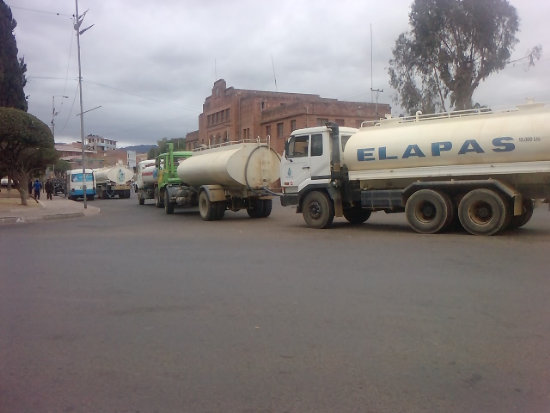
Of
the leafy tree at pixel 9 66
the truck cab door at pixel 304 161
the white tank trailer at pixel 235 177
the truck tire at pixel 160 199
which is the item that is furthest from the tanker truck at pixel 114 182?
the truck cab door at pixel 304 161

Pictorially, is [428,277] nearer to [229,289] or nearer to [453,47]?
[229,289]

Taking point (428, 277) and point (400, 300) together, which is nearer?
point (400, 300)

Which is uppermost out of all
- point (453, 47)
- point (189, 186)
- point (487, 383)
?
point (453, 47)

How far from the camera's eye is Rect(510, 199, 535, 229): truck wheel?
504 inches

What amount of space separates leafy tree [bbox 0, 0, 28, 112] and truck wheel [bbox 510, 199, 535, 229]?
1245 inches

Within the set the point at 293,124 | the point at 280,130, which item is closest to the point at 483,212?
the point at 293,124

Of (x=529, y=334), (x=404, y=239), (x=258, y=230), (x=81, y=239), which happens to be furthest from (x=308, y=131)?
(x=529, y=334)

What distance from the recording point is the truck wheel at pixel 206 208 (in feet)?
62.7

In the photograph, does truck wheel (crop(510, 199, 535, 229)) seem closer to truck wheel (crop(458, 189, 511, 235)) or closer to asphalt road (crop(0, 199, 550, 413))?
truck wheel (crop(458, 189, 511, 235))

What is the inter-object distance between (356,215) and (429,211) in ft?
11.5

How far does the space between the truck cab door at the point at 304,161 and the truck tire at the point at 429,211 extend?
9.40ft

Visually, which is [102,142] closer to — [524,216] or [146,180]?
[146,180]

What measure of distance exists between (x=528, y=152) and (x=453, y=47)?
25569mm

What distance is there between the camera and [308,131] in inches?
611
